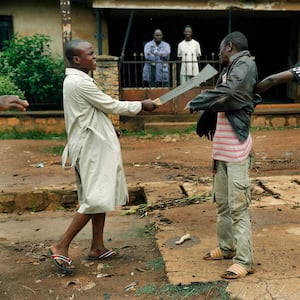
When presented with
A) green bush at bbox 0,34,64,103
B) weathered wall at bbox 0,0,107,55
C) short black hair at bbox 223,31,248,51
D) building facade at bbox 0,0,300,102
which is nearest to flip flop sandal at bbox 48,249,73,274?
short black hair at bbox 223,31,248,51

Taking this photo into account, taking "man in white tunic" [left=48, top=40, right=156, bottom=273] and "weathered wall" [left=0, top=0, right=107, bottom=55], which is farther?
"weathered wall" [left=0, top=0, right=107, bottom=55]

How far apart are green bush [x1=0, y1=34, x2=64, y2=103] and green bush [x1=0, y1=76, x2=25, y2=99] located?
531 millimetres

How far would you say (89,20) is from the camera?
13031mm

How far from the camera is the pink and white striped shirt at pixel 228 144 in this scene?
332 centimetres

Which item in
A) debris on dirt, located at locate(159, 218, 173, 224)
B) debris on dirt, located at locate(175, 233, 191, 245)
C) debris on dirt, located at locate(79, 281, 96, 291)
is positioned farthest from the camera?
debris on dirt, located at locate(159, 218, 173, 224)

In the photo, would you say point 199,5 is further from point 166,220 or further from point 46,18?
point 166,220

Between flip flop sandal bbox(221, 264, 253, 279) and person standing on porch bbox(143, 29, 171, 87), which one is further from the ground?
person standing on porch bbox(143, 29, 171, 87)

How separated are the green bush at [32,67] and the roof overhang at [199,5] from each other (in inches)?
73.9

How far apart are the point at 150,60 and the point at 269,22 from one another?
227 inches

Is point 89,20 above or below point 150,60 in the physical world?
above

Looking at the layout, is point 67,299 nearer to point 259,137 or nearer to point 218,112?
point 218,112

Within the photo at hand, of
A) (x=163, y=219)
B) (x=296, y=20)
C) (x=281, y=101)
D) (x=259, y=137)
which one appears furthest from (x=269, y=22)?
(x=163, y=219)

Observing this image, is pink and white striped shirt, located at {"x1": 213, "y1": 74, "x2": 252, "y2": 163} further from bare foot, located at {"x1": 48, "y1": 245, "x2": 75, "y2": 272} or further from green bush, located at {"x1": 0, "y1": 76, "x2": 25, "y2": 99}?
green bush, located at {"x1": 0, "y1": 76, "x2": 25, "y2": 99}

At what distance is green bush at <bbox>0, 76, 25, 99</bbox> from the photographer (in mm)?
10598
